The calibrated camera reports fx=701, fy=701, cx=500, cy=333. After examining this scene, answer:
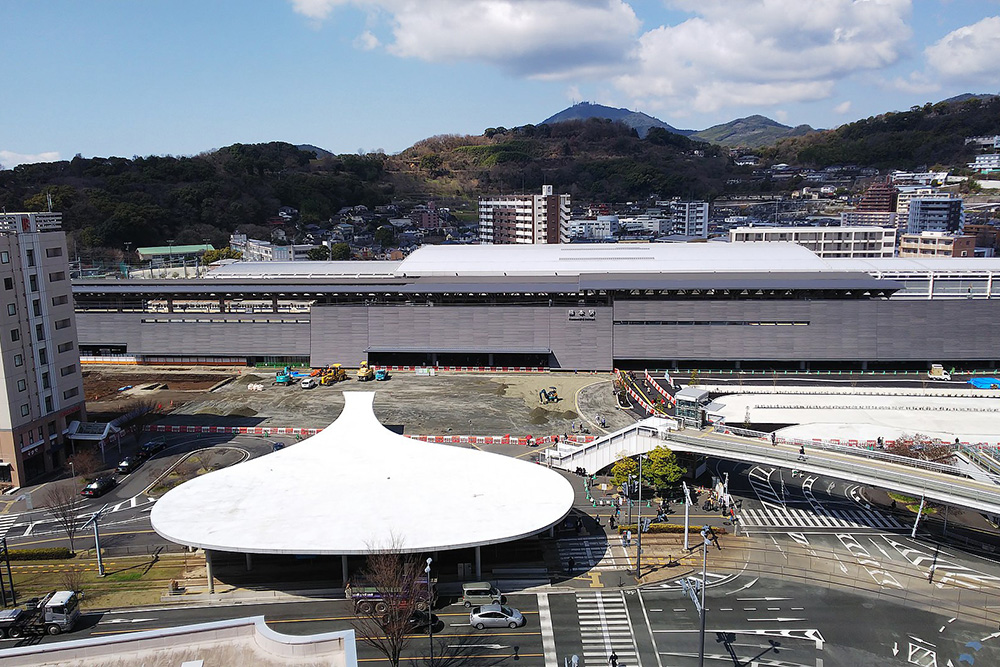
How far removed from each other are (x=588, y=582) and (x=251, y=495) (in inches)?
607

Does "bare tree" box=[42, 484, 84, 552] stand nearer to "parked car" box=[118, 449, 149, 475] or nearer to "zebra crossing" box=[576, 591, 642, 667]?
"parked car" box=[118, 449, 149, 475]

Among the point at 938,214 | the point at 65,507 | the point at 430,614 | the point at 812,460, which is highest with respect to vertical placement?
the point at 938,214

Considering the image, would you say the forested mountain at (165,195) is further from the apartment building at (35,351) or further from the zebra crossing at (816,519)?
the zebra crossing at (816,519)

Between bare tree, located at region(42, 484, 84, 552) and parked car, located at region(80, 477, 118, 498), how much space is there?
51cm

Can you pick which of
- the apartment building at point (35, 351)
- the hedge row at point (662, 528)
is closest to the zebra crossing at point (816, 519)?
the hedge row at point (662, 528)

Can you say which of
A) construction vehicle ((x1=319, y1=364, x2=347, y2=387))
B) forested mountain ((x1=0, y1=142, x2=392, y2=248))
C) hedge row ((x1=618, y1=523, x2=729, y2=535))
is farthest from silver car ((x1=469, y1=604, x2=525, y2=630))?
forested mountain ((x1=0, y1=142, x2=392, y2=248))

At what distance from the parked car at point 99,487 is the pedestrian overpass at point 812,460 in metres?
25.5

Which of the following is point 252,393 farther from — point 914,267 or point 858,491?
point 914,267

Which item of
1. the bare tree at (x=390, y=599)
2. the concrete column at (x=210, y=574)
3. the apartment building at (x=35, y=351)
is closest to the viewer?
the bare tree at (x=390, y=599)

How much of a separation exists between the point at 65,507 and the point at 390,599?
70.3ft

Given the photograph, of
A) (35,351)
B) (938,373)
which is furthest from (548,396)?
(35,351)

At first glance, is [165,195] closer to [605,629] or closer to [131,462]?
[131,462]

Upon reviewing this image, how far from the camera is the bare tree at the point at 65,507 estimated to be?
111 ft

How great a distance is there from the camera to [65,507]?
1399 inches
